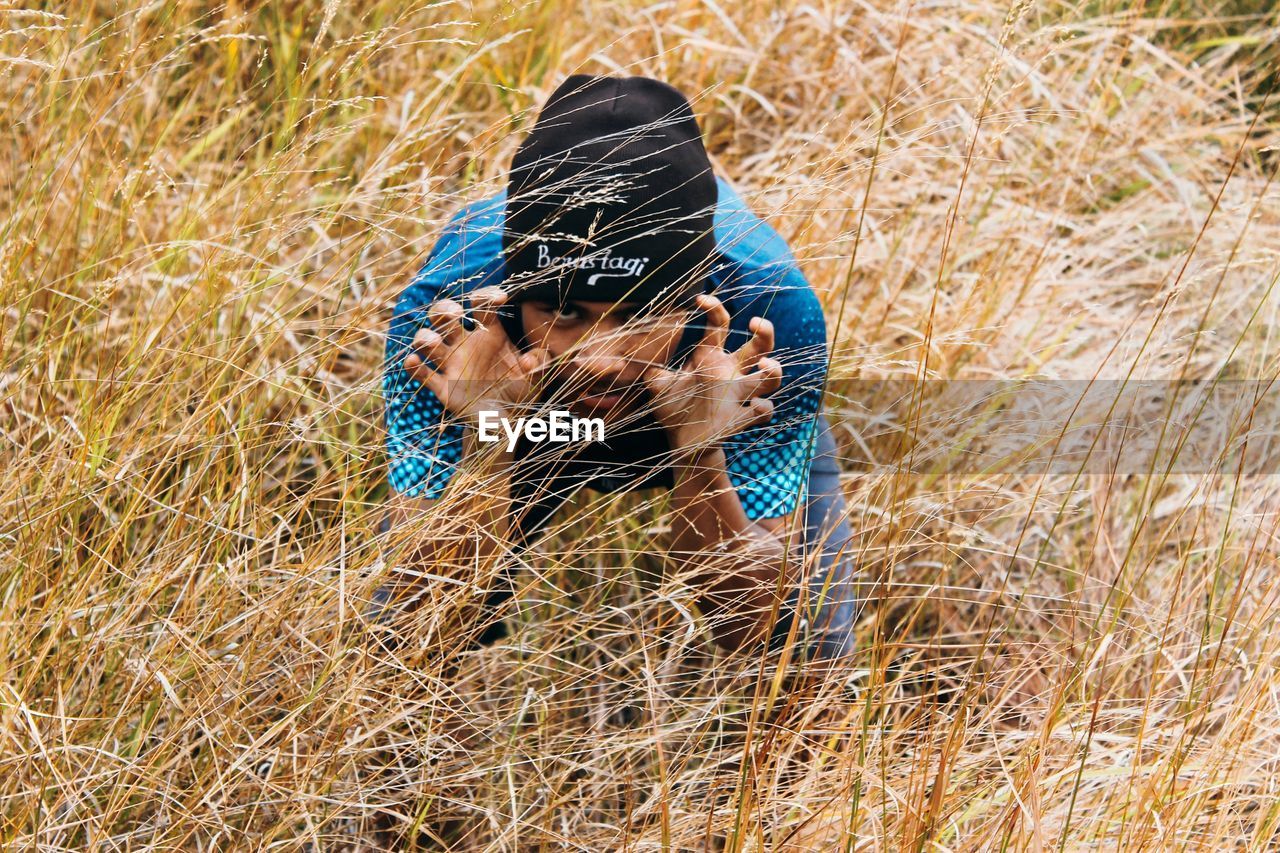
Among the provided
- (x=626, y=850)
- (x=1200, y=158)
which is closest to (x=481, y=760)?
(x=626, y=850)

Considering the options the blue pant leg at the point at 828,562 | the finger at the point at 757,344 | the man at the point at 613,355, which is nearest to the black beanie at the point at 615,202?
the man at the point at 613,355

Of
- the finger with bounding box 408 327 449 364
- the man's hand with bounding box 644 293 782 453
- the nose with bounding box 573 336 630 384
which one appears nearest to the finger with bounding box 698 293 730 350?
the man's hand with bounding box 644 293 782 453

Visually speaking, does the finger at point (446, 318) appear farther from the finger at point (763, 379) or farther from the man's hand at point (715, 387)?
the finger at point (763, 379)

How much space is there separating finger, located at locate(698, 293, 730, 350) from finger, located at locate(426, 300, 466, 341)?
1.08 ft

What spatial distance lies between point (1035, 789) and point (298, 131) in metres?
1.95

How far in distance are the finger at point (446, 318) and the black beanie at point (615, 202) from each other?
0.10 m

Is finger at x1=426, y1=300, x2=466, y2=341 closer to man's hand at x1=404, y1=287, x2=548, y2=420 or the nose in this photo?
man's hand at x1=404, y1=287, x2=548, y2=420

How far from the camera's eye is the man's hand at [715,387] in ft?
4.86

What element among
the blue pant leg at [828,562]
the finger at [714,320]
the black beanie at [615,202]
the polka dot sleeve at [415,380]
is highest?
the black beanie at [615,202]

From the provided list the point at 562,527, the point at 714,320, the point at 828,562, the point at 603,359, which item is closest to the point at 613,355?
the point at 603,359

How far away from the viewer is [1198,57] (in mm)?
3223

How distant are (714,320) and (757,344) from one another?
72mm

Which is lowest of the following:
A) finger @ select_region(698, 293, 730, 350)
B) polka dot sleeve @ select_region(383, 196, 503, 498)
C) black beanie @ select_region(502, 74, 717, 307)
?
polka dot sleeve @ select_region(383, 196, 503, 498)

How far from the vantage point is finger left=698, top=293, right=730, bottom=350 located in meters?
1.49
